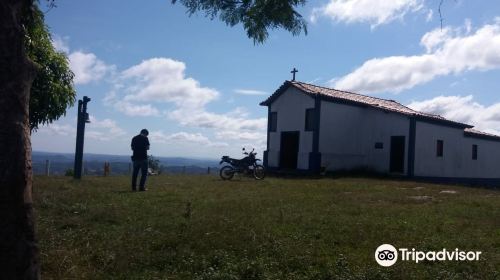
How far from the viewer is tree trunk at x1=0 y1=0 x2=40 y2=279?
4211 millimetres

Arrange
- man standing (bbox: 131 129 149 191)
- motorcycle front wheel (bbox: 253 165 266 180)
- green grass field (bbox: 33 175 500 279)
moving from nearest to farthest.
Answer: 1. green grass field (bbox: 33 175 500 279)
2. man standing (bbox: 131 129 149 191)
3. motorcycle front wheel (bbox: 253 165 266 180)

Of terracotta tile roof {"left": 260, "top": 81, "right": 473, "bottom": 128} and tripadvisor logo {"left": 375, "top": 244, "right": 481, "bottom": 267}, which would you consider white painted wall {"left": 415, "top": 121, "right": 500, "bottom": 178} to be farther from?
tripadvisor logo {"left": 375, "top": 244, "right": 481, "bottom": 267}

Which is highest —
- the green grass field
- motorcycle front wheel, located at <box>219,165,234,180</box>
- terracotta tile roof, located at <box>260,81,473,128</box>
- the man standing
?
terracotta tile roof, located at <box>260,81,473,128</box>

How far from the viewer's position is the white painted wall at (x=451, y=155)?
25.1 m

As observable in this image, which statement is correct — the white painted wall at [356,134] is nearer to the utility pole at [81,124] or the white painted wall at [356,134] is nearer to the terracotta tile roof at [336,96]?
the terracotta tile roof at [336,96]

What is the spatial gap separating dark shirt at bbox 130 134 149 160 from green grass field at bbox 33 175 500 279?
306 centimetres

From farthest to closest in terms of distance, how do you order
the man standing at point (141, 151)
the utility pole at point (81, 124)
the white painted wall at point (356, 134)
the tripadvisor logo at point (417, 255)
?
the white painted wall at point (356, 134) < the utility pole at point (81, 124) < the man standing at point (141, 151) < the tripadvisor logo at point (417, 255)

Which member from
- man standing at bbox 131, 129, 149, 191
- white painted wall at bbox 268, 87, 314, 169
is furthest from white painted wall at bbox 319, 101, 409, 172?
man standing at bbox 131, 129, 149, 191

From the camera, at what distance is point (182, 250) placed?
21.0 ft

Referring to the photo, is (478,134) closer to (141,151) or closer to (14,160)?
(141,151)

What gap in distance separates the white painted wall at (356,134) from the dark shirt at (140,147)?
12749 mm

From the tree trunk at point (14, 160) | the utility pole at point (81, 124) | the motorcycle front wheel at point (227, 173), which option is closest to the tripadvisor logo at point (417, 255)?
the tree trunk at point (14, 160)

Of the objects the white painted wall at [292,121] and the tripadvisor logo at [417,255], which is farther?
the white painted wall at [292,121]

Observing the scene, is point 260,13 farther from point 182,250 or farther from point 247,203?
point 247,203
